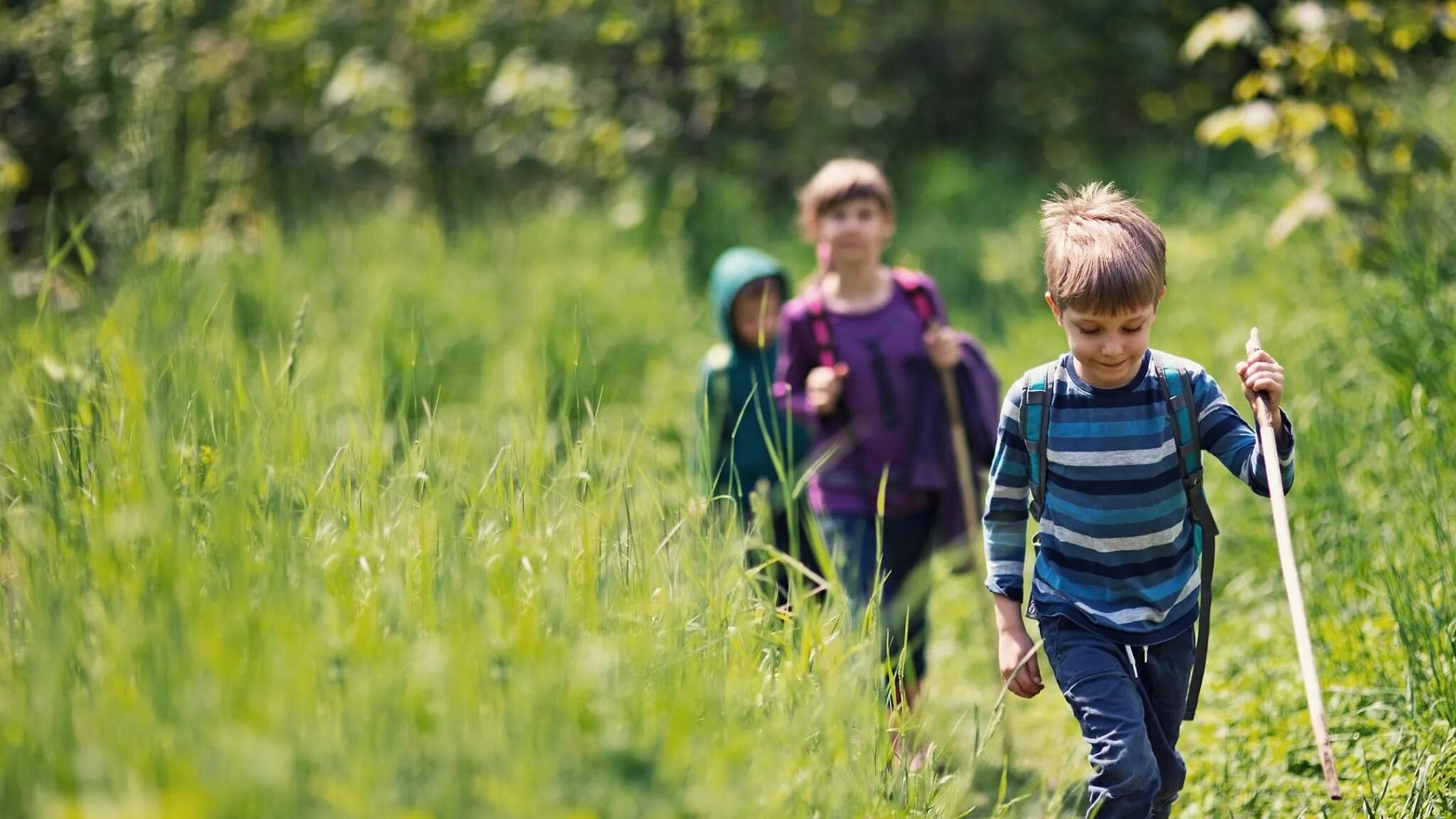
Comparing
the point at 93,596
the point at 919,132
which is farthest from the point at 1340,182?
the point at 93,596

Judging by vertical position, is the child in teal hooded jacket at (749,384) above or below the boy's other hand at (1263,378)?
below

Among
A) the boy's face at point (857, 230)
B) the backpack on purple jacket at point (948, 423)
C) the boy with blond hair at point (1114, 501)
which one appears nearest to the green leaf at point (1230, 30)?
the boy's face at point (857, 230)

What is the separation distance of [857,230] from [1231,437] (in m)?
1.86

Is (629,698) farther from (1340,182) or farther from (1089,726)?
(1340,182)

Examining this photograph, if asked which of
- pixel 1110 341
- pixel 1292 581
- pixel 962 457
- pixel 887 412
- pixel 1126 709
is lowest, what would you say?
pixel 1126 709

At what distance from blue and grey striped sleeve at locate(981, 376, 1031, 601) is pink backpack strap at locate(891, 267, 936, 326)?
55.6 inches

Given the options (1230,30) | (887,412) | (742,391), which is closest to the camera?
(887,412)

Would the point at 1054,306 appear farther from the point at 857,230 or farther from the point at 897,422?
the point at 857,230

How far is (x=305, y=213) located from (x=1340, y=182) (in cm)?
700

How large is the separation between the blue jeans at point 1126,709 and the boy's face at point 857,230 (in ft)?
5.90

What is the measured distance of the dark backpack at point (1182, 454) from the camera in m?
2.78

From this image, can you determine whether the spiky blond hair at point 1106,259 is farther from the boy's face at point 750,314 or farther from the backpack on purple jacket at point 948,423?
the boy's face at point 750,314

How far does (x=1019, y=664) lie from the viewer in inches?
110

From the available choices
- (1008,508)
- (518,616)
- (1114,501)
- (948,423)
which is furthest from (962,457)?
(518,616)
